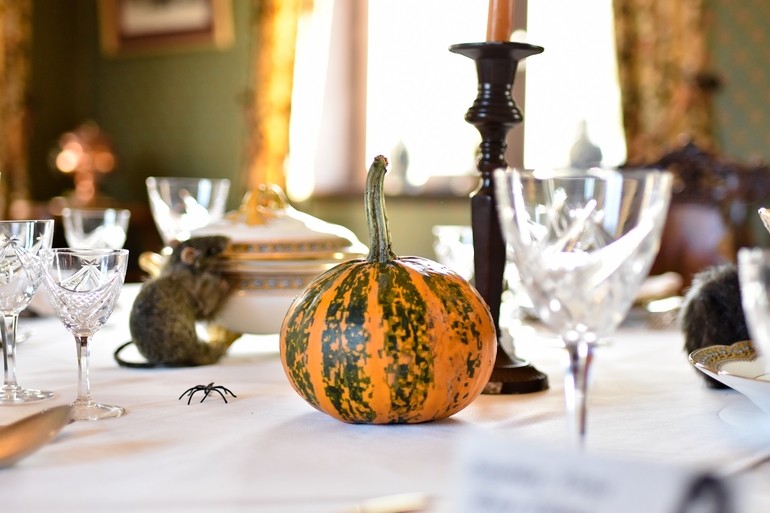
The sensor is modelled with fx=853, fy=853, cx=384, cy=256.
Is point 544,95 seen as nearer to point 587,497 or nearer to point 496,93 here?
point 496,93

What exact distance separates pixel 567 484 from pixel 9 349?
0.69m

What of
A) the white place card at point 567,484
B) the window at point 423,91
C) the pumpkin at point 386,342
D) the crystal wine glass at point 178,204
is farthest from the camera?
the window at point 423,91

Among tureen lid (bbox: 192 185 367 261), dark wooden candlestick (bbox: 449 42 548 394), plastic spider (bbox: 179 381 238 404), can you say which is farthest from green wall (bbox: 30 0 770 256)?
plastic spider (bbox: 179 381 238 404)

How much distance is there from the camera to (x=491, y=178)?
36.4 inches

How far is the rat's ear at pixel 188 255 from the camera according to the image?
108 centimetres

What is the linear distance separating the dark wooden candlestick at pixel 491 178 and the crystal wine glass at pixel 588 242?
1.11 feet

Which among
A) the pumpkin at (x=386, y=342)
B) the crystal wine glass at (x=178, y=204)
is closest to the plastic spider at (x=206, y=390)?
the pumpkin at (x=386, y=342)

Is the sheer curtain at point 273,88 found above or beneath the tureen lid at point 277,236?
above

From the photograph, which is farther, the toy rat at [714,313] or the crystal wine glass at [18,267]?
the toy rat at [714,313]

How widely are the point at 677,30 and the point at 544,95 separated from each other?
70cm

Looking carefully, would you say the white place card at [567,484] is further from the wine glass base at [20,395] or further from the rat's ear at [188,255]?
the rat's ear at [188,255]

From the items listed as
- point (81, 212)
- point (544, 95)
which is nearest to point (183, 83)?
point (544, 95)

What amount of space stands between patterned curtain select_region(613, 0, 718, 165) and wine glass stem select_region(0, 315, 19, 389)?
301cm

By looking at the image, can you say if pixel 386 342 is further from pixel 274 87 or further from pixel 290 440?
pixel 274 87
